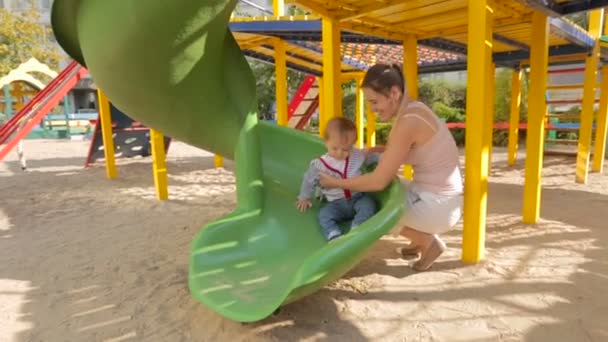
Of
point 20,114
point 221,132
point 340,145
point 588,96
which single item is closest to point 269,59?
point 20,114

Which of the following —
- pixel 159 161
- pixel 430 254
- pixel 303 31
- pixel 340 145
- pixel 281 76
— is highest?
pixel 303 31

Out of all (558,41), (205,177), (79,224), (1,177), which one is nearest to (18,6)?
(1,177)

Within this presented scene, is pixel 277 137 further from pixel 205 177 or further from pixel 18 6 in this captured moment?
pixel 18 6

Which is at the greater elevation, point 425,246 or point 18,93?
point 18,93

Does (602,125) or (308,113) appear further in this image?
(308,113)

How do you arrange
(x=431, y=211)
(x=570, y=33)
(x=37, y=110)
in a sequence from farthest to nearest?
1. (x=37, y=110)
2. (x=570, y=33)
3. (x=431, y=211)

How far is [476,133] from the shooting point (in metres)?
2.89

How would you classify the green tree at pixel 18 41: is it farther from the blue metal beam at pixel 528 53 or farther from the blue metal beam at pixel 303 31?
the blue metal beam at pixel 528 53

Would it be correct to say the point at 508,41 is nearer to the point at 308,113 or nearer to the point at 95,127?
the point at 308,113

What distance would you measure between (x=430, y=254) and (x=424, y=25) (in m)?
2.56

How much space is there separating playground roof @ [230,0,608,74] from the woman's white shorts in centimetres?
163

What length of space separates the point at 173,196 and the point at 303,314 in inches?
154

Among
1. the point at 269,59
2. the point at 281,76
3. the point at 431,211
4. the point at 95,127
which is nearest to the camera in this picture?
the point at 431,211

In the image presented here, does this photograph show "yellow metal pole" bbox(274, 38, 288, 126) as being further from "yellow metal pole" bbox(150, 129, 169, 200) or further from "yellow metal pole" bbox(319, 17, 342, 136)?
"yellow metal pole" bbox(319, 17, 342, 136)
